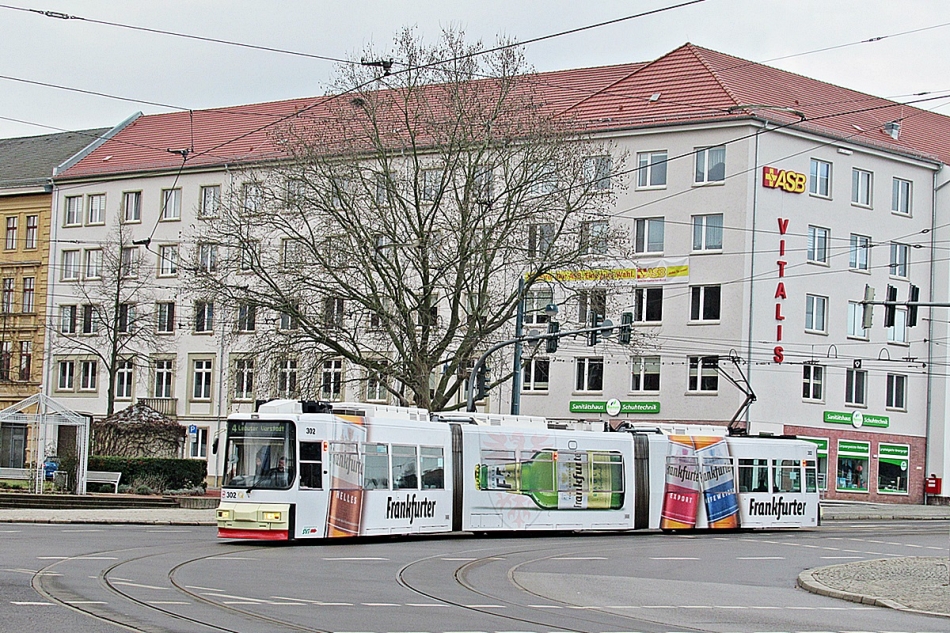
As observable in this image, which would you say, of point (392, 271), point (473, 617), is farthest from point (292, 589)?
point (392, 271)

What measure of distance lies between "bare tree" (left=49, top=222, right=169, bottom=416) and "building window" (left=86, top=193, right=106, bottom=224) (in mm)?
1562

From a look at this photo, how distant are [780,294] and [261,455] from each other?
33166 mm

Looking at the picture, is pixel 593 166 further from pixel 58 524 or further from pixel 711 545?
pixel 58 524

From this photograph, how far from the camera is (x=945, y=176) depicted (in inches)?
2474

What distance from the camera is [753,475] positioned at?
3625 cm

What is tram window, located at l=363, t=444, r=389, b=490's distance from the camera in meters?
28.5

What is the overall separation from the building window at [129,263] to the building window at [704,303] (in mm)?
23354

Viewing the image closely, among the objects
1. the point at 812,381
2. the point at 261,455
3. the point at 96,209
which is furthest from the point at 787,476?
the point at 96,209

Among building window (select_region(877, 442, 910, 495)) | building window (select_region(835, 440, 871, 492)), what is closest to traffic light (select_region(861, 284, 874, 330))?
building window (select_region(835, 440, 871, 492))

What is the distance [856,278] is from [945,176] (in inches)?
286

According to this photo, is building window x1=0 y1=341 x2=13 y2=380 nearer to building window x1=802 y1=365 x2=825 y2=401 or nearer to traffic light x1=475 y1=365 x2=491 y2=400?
traffic light x1=475 y1=365 x2=491 y2=400

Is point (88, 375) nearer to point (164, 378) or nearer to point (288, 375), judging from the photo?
point (164, 378)

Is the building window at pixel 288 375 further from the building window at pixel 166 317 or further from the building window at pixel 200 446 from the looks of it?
the building window at pixel 166 317

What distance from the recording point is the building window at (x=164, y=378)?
226ft
